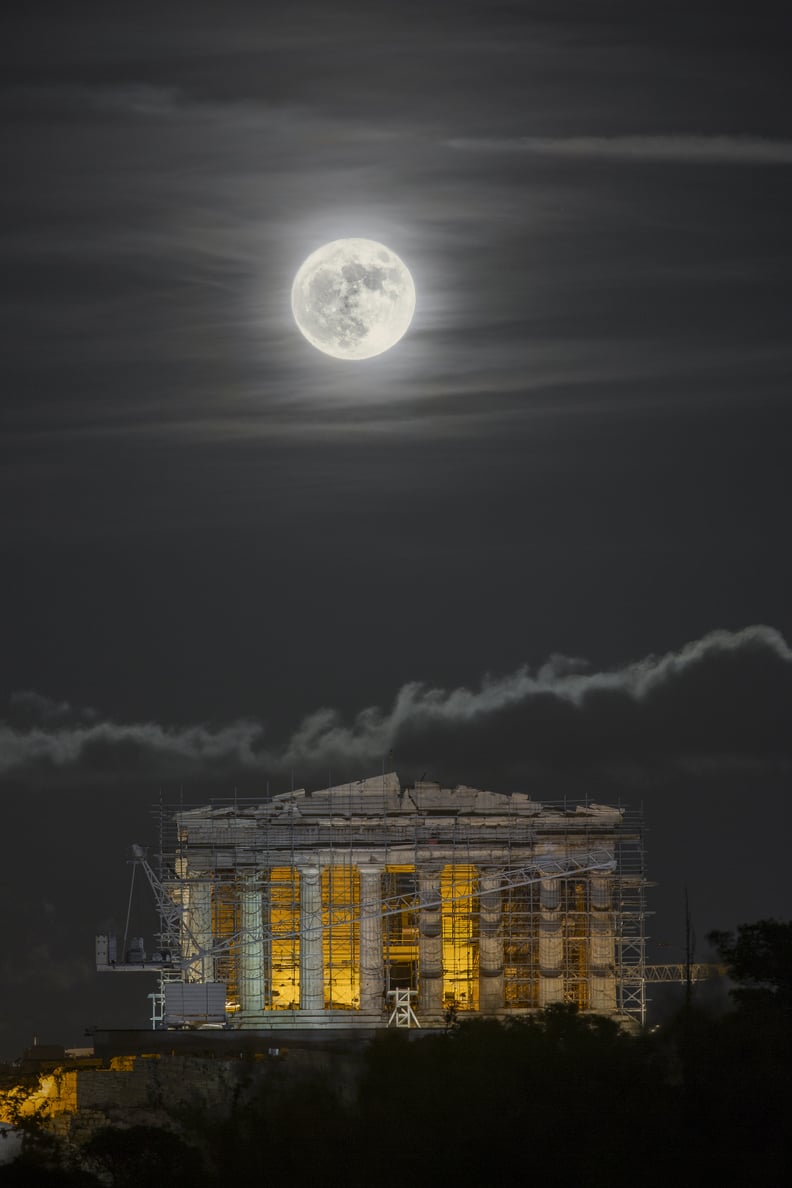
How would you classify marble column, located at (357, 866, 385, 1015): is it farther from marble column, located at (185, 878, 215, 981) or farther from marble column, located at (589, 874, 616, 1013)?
marble column, located at (589, 874, 616, 1013)

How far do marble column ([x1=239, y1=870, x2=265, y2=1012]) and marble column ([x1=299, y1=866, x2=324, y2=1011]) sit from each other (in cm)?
170

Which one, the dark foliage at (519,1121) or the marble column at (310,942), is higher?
the marble column at (310,942)

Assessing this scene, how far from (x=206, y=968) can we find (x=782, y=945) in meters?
25.7

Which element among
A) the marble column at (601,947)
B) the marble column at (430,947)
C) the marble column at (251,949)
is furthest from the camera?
the marble column at (430,947)

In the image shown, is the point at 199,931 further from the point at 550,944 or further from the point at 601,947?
the point at 601,947

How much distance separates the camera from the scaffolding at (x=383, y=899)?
110938 mm

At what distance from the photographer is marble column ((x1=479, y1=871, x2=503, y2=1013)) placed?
111500 millimetres

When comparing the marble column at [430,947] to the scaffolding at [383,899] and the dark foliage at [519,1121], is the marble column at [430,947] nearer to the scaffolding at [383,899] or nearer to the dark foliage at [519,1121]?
the scaffolding at [383,899]

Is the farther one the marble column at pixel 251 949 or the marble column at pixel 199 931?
the marble column at pixel 251 949

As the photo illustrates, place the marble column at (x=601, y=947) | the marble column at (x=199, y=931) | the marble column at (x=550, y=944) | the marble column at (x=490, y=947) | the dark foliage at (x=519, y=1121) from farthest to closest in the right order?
the marble column at (x=601, y=947) → the marble column at (x=490, y=947) → the marble column at (x=550, y=944) → the marble column at (x=199, y=931) → the dark foliage at (x=519, y=1121)

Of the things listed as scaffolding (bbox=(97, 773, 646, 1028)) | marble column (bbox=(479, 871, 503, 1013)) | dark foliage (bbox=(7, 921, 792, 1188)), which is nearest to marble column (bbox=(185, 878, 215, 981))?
scaffolding (bbox=(97, 773, 646, 1028))

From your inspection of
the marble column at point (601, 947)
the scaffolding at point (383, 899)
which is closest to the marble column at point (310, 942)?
the scaffolding at point (383, 899)

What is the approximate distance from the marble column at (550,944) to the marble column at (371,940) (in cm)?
667

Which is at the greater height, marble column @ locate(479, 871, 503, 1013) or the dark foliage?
marble column @ locate(479, 871, 503, 1013)
